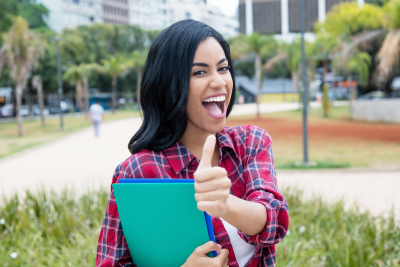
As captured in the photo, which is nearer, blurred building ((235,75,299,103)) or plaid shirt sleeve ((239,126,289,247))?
plaid shirt sleeve ((239,126,289,247))

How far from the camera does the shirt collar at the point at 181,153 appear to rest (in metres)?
1.33

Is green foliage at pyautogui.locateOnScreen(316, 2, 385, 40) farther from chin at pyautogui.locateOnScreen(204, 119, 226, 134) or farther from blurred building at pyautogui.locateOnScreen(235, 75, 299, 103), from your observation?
blurred building at pyautogui.locateOnScreen(235, 75, 299, 103)

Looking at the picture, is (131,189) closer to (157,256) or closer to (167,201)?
(167,201)

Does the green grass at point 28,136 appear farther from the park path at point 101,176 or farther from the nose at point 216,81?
the nose at point 216,81

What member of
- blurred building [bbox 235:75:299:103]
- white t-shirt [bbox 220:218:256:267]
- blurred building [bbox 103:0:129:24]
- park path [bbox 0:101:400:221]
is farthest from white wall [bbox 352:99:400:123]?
blurred building [bbox 103:0:129:24]

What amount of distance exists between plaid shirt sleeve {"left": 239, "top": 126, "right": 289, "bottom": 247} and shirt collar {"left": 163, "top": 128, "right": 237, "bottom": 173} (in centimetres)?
8

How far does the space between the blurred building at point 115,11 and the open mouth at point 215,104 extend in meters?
66.2

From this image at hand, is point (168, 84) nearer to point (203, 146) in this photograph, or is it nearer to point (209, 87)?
point (209, 87)

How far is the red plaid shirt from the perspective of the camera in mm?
1261

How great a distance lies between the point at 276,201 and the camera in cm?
125

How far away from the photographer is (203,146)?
4.21 ft

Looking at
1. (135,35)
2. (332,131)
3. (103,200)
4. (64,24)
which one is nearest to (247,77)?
(135,35)

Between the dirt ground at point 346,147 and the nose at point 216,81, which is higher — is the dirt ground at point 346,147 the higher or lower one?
the lower one

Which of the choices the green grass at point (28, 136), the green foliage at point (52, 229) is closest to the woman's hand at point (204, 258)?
the green foliage at point (52, 229)
